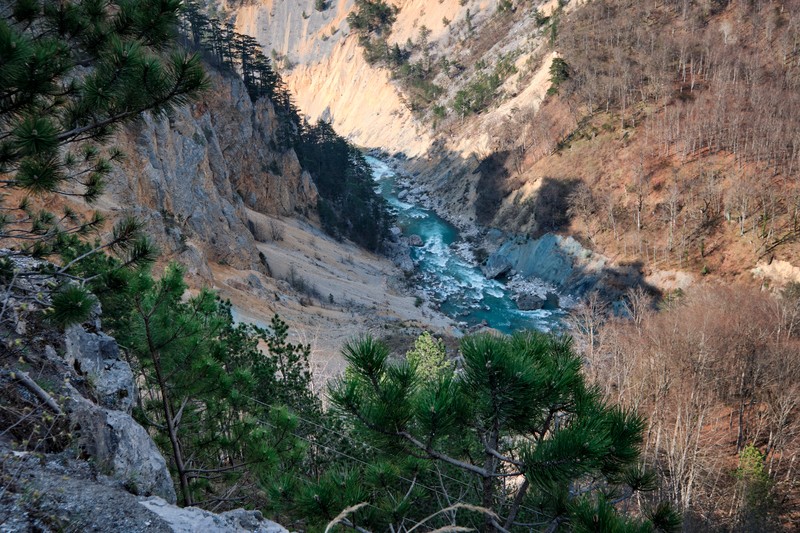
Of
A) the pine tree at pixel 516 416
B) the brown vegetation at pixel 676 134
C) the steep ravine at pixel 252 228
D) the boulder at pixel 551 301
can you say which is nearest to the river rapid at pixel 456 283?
the boulder at pixel 551 301

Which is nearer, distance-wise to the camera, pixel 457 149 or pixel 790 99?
pixel 790 99

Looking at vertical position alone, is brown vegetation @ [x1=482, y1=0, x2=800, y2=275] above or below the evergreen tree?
above

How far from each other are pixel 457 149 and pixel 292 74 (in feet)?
230

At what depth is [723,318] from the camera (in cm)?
1933

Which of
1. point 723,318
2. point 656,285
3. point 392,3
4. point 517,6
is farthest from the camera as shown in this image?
point 392,3

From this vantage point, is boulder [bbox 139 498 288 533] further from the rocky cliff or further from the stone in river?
the stone in river

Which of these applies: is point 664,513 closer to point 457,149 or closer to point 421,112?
point 457,149

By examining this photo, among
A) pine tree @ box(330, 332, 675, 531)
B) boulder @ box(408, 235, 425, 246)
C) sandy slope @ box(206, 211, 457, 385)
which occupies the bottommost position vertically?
sandy slope @ box(206, 211, 457, 385)

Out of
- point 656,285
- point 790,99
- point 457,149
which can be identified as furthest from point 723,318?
point 457,149

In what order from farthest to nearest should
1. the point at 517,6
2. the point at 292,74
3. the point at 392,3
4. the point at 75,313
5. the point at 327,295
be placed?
the point at 292,74 → the point at 392,3 → the point at 517,6 → the point at 327,295 → the point at 75,313

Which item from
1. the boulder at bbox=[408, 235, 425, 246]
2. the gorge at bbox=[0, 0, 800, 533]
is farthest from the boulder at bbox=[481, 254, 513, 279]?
the boulder at bbox=[408, 235, 425, 246]

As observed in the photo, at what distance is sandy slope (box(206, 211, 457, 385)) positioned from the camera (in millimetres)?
22969

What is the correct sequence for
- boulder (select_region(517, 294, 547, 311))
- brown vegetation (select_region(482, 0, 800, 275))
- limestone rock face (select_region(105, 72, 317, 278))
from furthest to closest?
boulder (select_region(517, 294, 547, 311)) → brown vegetation (select_region(482, 0, 800, 275)) → limestone rock face (select_region(105, 72, 317, 278))

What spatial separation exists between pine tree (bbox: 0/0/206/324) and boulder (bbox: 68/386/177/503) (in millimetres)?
909
